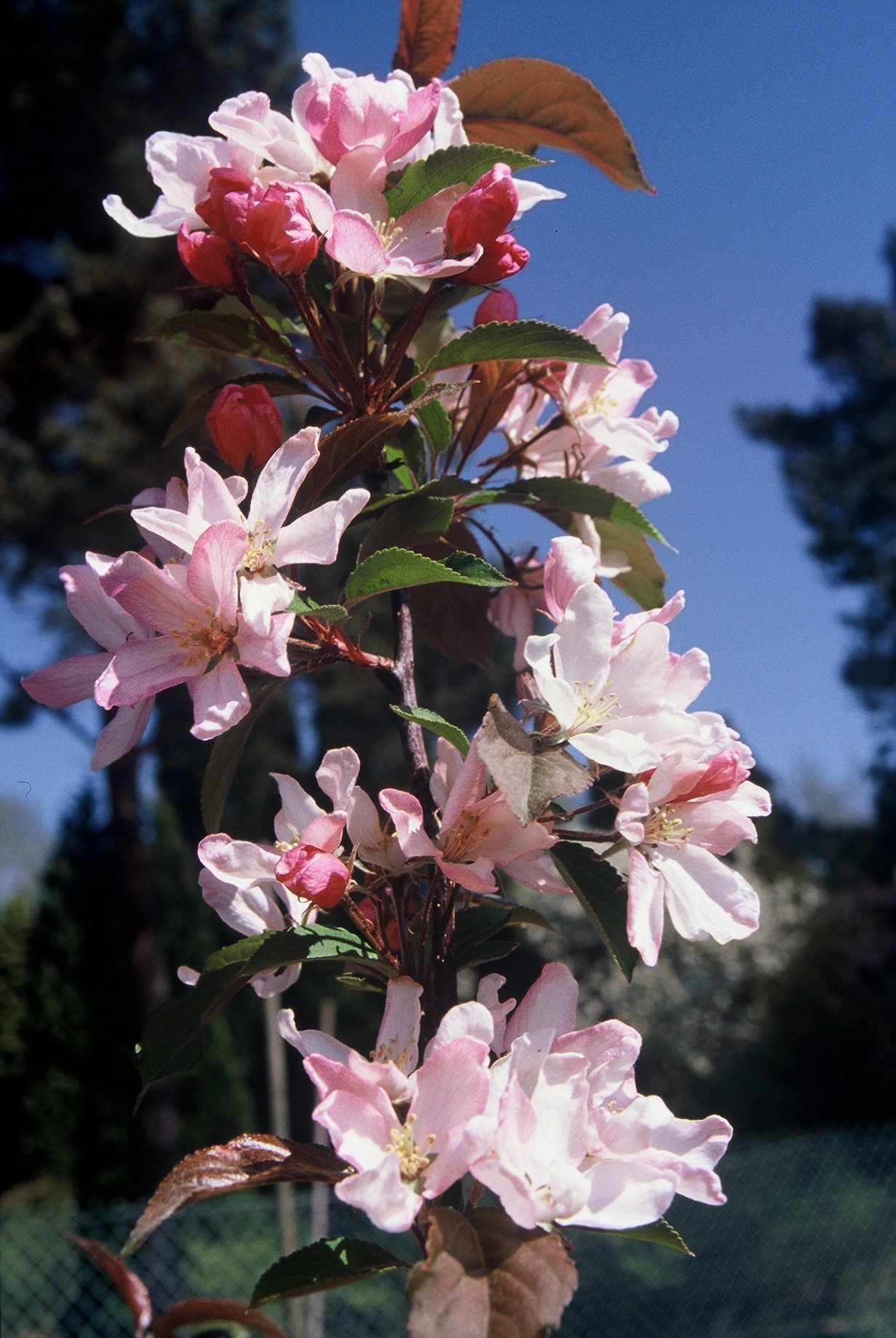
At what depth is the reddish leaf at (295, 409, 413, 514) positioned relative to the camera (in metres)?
0.77

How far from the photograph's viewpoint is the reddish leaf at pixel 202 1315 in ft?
3.04

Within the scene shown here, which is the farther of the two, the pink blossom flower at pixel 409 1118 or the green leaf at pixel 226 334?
the green leaf at pixel 226 334

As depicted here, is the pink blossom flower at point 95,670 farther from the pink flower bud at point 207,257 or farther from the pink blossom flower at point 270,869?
the pink flower bud at point 207,257

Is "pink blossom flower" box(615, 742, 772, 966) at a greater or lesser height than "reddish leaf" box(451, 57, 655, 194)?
lesser

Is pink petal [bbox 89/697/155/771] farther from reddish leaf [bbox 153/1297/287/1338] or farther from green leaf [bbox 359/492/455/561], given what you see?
reddish leaf [bbox 153/1297/287/1338]

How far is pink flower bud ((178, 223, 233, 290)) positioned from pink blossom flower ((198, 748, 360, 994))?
0.38m

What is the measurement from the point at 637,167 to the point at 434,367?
1.04 ft

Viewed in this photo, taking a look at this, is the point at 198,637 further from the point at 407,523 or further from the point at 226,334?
the point at 226,334

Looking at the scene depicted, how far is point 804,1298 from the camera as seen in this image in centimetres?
629

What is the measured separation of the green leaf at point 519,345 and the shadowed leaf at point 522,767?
12.1 inches

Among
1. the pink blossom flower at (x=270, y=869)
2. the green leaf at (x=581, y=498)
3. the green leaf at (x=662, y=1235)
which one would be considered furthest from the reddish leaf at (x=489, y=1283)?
the green leaf at (x=581, y=498)

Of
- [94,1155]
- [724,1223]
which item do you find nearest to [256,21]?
[94,1155]

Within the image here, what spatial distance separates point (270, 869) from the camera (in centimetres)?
77

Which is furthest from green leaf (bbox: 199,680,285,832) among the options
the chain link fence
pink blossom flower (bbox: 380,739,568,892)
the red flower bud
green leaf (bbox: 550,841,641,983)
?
the chain link fence
